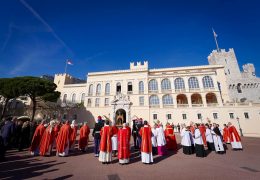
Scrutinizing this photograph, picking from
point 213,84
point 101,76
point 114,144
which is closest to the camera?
point 114,144

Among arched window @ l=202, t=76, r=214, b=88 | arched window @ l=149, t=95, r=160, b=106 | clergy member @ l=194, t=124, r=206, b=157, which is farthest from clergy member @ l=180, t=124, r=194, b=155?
arched window @ l=202, t=76, r=214, b=88

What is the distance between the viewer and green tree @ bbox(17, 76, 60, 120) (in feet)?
92.0

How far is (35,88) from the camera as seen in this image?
94.7 ft

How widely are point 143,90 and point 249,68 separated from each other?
165 feet

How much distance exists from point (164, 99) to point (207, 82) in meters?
10.6

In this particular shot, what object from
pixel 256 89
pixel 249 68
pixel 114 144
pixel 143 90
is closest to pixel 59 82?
pixel 143 90

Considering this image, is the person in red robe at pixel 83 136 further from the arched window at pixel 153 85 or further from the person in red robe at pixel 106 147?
the arched window at pixel 153 85

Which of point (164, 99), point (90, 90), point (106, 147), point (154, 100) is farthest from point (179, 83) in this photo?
point (106, 147)

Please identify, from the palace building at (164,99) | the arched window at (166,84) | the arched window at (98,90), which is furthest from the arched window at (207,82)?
the arched window at (98,90)

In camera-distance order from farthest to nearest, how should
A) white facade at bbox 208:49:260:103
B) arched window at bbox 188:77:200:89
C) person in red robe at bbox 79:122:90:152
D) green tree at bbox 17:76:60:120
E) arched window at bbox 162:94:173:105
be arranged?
white facade at bbox 208:49:260:103 < arched window at bbox 188:77:200:89 < arched window at bbox 162:94:173:105 < green tree at bbox 17:76:60:120 < person in red robe at bbox 79:122:90:152

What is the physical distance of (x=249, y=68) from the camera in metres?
55.3

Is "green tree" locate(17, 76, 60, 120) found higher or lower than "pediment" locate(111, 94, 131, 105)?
higher

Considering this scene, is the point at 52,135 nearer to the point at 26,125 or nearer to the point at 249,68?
the point at 26,125

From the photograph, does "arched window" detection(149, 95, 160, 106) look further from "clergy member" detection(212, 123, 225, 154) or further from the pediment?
"clergy member" detection(212, 123, 225, 154)
